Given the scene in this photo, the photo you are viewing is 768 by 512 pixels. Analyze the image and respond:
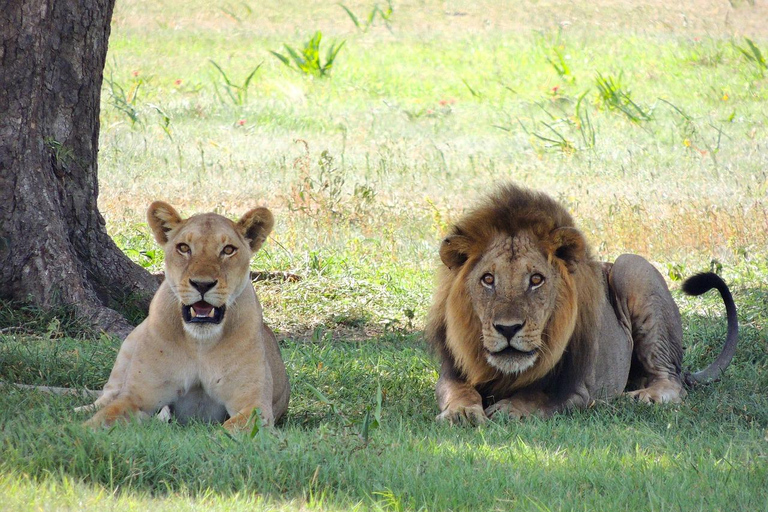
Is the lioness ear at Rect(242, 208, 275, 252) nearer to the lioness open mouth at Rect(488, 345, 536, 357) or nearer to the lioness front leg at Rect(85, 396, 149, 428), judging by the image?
the lioness front leg at Rect(85, 396, 149, 428)

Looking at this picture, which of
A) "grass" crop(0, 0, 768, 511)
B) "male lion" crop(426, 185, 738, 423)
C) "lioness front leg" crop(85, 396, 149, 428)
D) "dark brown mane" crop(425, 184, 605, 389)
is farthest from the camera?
"dark brown mane" crop(425, 184, 605, 389)

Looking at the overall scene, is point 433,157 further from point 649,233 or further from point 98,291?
point 98,291

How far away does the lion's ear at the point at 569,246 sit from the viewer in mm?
4523

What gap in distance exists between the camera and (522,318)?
4.35 meters

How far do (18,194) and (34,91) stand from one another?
59cm

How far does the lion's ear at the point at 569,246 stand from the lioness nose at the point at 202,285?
1.58 m

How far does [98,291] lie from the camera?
19.5ft

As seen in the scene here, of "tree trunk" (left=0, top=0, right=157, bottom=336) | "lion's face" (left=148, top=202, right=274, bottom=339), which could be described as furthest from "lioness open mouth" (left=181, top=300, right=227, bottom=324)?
"tree trunk" (left=0, top=0, right=157, bottom=336)

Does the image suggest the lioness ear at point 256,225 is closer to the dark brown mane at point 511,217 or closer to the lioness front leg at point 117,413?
the lioness front leg at point 117,413

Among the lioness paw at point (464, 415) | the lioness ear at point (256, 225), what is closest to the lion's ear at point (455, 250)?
the lioness paw at point (464, 415)

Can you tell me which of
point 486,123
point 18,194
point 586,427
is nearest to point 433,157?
point 486,123

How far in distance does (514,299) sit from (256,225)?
116 cm

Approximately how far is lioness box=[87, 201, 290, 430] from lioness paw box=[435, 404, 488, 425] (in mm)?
803

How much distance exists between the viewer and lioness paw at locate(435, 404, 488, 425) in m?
4.45
